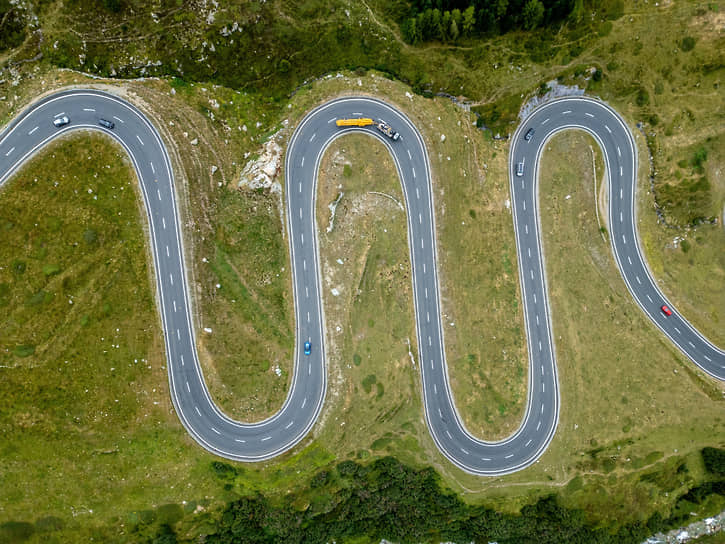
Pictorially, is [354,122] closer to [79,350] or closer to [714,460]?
[79,350]

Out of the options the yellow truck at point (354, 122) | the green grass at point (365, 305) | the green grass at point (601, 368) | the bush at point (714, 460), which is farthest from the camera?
the bush at point (714, 460)

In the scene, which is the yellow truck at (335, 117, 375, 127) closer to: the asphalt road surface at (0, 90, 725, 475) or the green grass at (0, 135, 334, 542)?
the asphalt road surface at (0, 90, 725, 475)

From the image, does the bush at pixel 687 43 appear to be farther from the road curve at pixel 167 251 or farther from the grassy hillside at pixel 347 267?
the road curve at pixel 167 251

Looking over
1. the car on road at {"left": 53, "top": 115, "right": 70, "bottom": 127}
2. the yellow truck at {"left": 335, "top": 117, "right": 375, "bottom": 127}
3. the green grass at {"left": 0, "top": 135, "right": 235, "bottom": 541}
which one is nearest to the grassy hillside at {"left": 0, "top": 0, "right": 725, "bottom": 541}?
the green grass at {"left": 0, "top": 135, "right": 235, "bottom": 541}

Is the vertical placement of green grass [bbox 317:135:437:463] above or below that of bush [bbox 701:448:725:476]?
above

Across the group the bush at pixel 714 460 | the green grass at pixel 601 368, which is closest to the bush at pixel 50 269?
the green grass at pixel 601 368

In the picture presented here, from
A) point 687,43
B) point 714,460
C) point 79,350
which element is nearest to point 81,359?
point 79,350

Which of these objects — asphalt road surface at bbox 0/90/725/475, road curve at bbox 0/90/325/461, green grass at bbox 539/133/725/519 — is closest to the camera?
road curve at bbox 0/90/325/461
